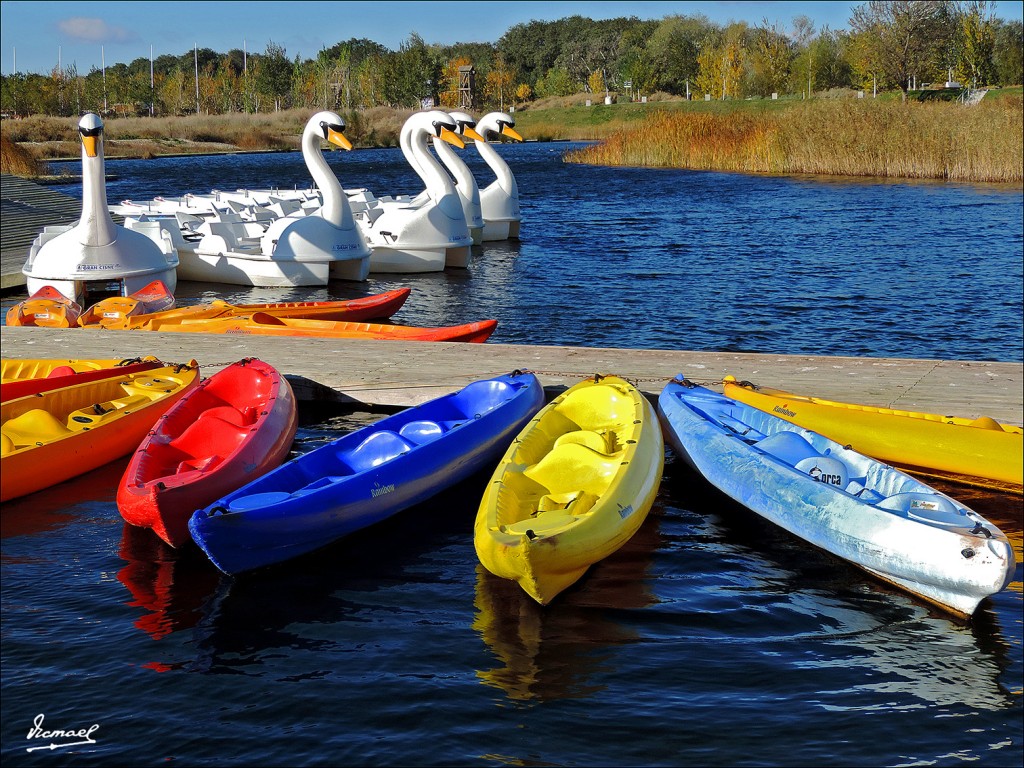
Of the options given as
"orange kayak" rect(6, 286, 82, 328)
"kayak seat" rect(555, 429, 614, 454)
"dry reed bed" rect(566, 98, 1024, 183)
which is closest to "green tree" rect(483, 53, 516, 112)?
"dry reed bed" rect(566, 98, 1024, 183)

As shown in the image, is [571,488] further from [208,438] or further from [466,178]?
[466,178]

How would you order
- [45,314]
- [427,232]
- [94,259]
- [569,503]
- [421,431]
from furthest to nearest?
[427,232]
[94,259]
[45,314]
[421,431]
[569,503]

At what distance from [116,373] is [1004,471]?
712 cm

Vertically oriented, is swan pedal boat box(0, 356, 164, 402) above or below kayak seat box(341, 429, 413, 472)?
above

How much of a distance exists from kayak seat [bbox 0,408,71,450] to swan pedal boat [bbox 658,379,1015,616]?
466 cm

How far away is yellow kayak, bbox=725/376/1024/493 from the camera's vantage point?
7812 millimetres

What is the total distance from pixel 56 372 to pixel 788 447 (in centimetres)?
627

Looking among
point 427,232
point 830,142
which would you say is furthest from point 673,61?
point 427,232

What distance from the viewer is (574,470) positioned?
740 centimetres

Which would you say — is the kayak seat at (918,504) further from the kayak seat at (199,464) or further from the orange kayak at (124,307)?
the orange kayak at (124,307)

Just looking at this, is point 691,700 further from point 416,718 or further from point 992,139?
point 992,139

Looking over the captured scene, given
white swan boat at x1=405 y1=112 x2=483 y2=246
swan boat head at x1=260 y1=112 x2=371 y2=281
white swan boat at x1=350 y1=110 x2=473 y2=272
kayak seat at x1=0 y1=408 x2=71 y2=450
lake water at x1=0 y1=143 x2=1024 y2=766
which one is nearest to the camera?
lake water at x1=0 y1=143 x2=1024 y2=766

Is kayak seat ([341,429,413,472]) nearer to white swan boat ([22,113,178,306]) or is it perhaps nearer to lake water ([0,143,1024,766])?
lake water ([0,143,1024,766])

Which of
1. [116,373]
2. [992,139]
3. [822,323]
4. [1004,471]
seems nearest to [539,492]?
[1004,471]
